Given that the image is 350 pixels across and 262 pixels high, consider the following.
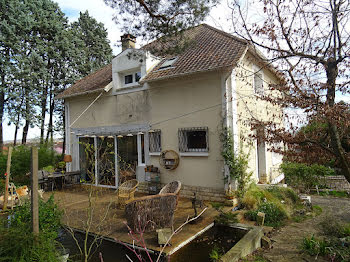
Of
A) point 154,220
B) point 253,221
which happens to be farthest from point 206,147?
point 154,220

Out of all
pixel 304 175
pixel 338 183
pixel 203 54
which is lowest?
pixel 338 183

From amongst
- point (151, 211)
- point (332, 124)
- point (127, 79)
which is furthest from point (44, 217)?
point (127, 79)

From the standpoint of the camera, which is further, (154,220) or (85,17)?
(85,17)

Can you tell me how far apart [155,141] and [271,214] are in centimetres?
531

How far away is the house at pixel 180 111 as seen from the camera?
8.38m

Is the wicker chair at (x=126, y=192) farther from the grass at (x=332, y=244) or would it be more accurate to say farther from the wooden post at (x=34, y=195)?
the grass at (x=332, y=244)

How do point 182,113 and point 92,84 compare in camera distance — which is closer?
point 182,113

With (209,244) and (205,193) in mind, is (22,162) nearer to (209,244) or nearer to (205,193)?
(205,193)

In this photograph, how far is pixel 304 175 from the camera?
37.1ft

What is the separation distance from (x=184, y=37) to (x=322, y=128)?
532 cm

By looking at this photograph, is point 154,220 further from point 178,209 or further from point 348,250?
point 348,250

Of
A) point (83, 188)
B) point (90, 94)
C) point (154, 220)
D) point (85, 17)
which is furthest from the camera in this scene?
point (85, 17)

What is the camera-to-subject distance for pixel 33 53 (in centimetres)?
1808

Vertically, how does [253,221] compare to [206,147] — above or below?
below
